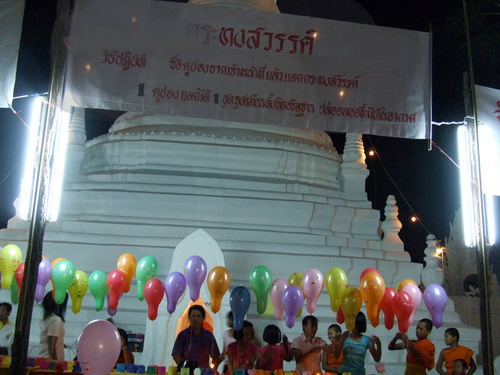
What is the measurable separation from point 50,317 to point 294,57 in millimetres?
4565

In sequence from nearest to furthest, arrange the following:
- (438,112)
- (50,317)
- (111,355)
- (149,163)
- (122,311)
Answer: (111,355)
(50,317)
(122,311)
(149,163)
(438,112)

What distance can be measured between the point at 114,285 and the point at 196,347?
237cm

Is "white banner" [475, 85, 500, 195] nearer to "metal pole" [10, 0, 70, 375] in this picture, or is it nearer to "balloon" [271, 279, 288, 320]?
"balloon" [271, 279, 288, 320]

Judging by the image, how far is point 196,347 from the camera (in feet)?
23.4

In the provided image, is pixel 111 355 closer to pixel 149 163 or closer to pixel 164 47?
pixel 164 47

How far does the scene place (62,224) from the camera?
11648 mm

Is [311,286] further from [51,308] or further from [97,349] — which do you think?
[97,349]

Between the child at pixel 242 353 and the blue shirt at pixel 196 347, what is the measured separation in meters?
0.18

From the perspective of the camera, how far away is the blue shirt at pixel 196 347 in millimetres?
7121

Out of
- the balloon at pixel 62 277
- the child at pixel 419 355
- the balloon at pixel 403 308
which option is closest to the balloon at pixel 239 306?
the child at pixel 419 355

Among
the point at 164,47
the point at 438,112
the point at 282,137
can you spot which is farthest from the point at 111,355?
the point at 438,112

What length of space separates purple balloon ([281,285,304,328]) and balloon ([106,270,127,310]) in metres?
2.42

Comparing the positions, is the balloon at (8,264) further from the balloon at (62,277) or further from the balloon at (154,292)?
the balloon at (154,292)

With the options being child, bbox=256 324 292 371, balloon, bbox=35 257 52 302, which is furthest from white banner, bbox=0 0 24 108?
child, bbox=256 324 292 371
